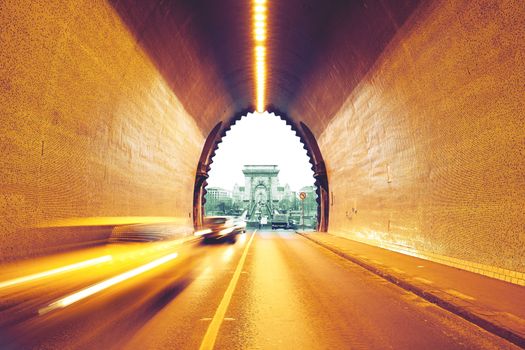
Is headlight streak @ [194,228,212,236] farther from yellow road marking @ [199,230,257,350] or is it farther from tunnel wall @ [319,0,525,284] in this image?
yellow road marking @ [199,230,257,350]

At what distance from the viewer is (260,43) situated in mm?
16703

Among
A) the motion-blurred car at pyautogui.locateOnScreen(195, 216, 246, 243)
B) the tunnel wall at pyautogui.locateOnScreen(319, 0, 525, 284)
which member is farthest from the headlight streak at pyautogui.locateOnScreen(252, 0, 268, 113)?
the motion-blurred car at pyautogui.locateOnScreen(195, 216, 246, 243)

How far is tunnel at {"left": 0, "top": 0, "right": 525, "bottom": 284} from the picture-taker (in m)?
6.99

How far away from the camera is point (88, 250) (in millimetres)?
9727

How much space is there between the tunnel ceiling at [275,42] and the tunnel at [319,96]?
2.9 inches

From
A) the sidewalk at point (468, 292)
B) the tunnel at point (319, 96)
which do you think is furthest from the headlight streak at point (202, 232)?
the sidewalk at point (468, 292)

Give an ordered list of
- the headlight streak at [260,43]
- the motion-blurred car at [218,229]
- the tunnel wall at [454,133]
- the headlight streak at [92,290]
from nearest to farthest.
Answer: the headlight streak at [92,290] < the tunnel wall at [454,133] < the headlight streak at [260,43] < the motion-blurred car at [218,229]

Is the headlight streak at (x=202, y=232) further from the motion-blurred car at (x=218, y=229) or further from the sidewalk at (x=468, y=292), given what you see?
the sidewalk at (x=468, y=292)

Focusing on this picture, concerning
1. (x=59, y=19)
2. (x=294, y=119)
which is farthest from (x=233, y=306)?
(x=294, y=119)

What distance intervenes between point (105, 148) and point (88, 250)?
11.2 feet

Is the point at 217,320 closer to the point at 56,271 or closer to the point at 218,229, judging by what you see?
the point at 56,271

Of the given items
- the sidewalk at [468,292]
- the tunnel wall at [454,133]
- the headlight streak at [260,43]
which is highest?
the headlight streak at [260,43]

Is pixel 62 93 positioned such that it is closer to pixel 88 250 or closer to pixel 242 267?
pixel 88 250

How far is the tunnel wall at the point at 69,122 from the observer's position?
23.0 feet
